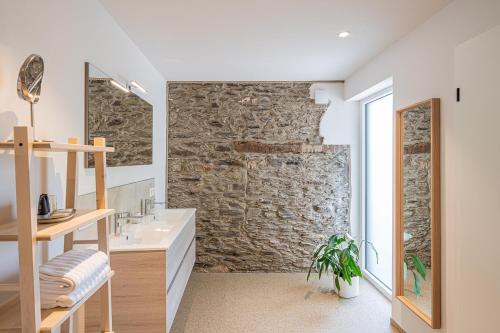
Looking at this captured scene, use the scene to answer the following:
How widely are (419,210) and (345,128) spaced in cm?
188

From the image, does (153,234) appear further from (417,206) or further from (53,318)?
(417,206)

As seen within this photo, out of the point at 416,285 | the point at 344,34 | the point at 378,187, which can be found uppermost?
the point at 344,34

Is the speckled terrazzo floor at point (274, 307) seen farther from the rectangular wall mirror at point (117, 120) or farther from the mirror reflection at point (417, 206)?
the rectangular wall mirror at point (117, 120)

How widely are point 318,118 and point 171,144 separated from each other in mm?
1867

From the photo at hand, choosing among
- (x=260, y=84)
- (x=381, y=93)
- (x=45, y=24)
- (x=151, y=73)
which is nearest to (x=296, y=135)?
(x=260, y=84)

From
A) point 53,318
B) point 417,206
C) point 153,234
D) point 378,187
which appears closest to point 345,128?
point 378,187

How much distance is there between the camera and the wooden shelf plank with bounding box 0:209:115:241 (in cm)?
103

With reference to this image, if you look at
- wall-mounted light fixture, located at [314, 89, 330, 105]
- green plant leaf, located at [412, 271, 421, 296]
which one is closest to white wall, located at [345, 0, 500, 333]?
green plant leaf, located at [412, 271, 421, 296]

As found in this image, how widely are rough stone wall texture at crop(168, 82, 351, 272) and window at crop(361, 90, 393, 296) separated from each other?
30cm

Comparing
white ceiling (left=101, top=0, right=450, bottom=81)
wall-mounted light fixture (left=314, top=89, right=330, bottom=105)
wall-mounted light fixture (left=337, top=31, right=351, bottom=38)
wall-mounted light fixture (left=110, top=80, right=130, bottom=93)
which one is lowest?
wall-mounted light fixture (left=110, top=80, right=130, bottom=93)

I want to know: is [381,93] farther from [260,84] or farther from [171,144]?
[171,144]

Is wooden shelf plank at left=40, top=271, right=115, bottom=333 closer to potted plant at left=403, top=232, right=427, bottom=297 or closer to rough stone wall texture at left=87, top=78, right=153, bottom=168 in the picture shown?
rough stone wall texture at left=87, top=78, right=153, bottom=168

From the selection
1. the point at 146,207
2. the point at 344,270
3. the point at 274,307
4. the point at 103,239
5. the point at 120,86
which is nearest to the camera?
the point at 103,239

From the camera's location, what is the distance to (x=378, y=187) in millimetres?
3807
